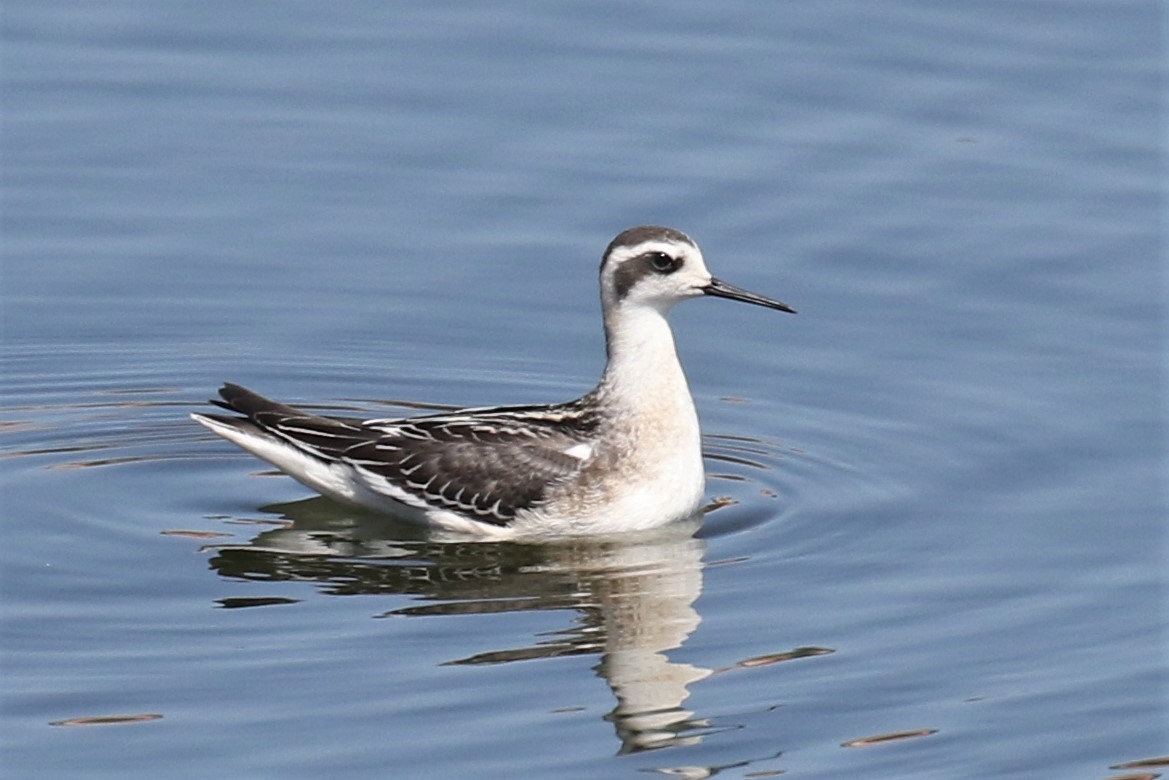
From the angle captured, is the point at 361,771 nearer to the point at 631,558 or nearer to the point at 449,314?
the point at 631,558

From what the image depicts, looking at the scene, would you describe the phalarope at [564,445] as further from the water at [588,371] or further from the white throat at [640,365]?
the water at [588,371]

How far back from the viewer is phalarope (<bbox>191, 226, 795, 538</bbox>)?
1823 cm

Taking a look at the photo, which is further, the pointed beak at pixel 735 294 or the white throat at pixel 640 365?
the white throat at pixel 640 365

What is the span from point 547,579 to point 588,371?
334 centimetres

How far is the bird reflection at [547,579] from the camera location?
52.0 feet

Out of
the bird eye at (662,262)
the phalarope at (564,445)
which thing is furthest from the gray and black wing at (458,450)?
the bird eye at (662,262)

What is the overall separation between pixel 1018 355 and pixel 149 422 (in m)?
6.23

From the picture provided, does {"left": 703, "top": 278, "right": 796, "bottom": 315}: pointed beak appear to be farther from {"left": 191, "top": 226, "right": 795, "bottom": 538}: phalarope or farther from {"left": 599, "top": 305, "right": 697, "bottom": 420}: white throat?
{"left": 599, "top": 305, "right": 697, "bottom": 420}: white throat

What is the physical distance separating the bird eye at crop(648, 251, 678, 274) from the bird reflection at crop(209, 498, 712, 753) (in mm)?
1655

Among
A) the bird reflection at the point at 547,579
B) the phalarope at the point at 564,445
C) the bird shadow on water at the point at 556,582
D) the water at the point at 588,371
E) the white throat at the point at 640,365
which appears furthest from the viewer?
the white throat at the point at 640,365

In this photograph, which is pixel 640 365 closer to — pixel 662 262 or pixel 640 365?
pixel 640 365

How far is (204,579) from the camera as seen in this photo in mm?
17250

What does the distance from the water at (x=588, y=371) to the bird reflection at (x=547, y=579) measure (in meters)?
0.04

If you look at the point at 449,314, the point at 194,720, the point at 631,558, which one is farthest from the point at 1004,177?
the point at 194,720
